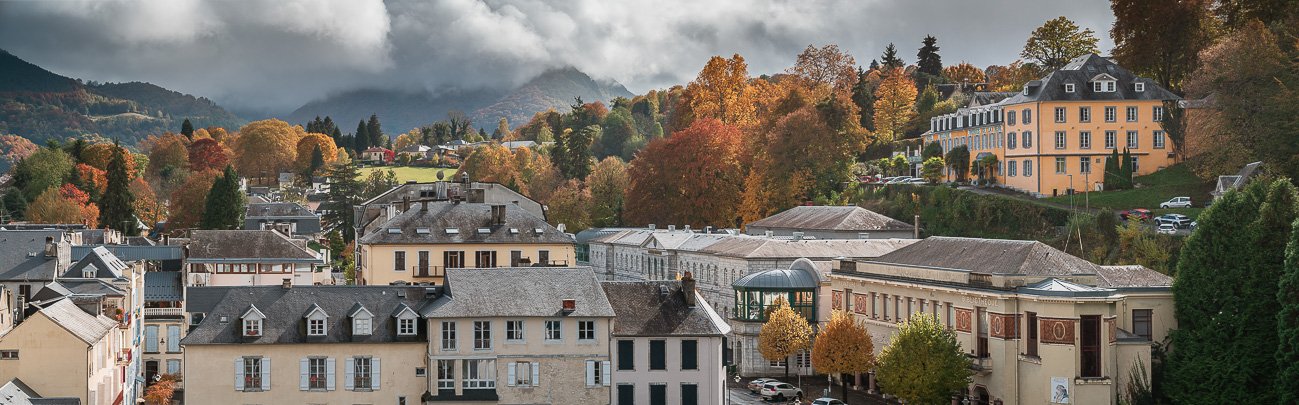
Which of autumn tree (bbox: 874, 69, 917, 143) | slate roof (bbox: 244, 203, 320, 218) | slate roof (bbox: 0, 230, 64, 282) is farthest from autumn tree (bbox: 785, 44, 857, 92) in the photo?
slate roof (bbox: 0, 230, 64, 282)

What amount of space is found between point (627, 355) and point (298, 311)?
38.7ft

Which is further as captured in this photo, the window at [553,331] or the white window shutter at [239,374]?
the window at [553,331]

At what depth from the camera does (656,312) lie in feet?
201

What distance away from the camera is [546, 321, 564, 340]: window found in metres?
59.9

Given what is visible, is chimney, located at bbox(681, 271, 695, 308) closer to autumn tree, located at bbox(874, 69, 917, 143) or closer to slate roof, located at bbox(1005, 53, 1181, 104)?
slate roof, located at bbox(1005, 53, 1181, 104)

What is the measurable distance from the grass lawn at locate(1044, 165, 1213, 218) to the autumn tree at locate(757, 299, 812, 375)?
2143cm

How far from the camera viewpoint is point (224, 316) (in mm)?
58812

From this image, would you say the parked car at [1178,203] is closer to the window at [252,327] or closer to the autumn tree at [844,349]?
the autumn tree at [844,349]

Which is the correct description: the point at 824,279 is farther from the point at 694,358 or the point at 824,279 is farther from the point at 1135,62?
the point at 1135,62

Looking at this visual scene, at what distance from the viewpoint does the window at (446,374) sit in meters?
59.2

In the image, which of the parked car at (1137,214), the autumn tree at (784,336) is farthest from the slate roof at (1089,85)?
the autumn tree at (784,336)

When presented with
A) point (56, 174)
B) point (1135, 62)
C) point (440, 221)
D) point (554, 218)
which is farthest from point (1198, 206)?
point (56, 174)

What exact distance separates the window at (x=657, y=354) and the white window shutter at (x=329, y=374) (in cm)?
1123

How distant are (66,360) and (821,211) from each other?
2393 inches
